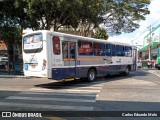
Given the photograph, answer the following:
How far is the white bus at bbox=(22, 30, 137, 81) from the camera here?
636 inches

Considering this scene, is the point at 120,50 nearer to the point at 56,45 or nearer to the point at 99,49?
the point at 99,49

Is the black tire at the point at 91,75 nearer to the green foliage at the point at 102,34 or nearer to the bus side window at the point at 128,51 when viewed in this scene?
the bus side window at the point at 128,51

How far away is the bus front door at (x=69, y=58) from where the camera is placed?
1719cm

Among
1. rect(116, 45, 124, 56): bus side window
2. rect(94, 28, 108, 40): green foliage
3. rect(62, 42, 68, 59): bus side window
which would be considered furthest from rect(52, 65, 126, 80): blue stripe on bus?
rect(94, 28, 108, 40): green foliage

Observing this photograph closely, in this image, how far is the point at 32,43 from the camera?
55.7ft

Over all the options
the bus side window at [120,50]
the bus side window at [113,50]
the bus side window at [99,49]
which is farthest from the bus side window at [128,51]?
the bus side window at [99,49]

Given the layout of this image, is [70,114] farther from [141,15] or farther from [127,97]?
[141,15]

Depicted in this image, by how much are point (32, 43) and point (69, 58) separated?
7.48ft

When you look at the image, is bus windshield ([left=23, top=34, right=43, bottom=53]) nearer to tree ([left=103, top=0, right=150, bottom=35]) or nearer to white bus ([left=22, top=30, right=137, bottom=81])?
white bus ([left=22, top=30, right=137, bottom=81])

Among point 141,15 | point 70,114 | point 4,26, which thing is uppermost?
point 141,15

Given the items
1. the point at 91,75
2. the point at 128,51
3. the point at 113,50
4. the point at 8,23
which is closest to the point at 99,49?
the point at 91,75

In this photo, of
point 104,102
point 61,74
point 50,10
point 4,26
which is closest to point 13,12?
point 4,26

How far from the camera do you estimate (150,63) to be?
45.8 meters

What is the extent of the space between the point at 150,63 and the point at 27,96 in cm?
3529
